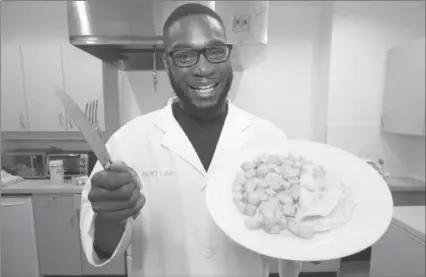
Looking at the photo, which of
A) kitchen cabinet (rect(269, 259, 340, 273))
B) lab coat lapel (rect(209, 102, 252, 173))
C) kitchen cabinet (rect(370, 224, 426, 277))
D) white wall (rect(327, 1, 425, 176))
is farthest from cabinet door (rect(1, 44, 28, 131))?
white wall (rect(327, 1, 425, 176))

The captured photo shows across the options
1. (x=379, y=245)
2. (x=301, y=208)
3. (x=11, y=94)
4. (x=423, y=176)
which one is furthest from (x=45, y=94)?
(x=423, y=176)

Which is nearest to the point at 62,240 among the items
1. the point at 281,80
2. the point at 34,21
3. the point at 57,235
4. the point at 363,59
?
the point at 57,235

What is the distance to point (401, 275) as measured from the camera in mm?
411

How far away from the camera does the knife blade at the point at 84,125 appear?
216mm

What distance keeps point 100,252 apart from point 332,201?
0.39 m

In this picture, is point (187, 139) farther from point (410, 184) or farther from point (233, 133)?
point (410, 184)

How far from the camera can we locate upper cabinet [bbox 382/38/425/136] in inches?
44.3

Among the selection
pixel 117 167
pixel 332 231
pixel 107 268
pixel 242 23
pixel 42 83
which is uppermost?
pixel 242 23

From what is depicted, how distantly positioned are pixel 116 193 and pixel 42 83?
19cm

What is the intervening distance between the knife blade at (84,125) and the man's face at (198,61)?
7.6 inches

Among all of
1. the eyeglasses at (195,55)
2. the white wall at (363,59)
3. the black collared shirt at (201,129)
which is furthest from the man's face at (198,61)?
the white wall at (363,59)

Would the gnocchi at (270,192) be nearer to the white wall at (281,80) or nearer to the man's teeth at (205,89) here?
the man's teeth at (205,89)

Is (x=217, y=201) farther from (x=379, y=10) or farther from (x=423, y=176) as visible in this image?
(x=379, y=10)

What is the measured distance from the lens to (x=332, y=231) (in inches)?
12.8
